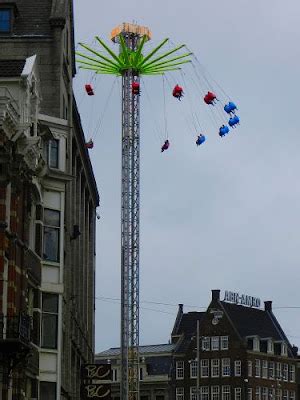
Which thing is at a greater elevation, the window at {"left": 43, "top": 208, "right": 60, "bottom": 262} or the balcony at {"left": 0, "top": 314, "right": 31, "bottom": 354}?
the window at {"left": 43, "top": 208, "right": 60, "bottom": 262}

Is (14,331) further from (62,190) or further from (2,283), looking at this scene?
(62,190)

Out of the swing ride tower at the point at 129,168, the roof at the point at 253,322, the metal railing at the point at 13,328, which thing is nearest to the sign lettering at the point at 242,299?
the roof at the point at 253,322

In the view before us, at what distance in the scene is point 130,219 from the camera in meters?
86.8

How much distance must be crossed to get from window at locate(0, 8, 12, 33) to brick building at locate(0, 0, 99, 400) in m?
0.05

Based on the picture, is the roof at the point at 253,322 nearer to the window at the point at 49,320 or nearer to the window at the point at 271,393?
the window at the point at 271,393

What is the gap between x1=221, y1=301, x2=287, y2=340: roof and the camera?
14525 cm

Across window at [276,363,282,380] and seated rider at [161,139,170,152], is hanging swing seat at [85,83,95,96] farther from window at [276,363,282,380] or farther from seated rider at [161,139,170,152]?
window at [276,363,282,380]

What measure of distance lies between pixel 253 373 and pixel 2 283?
106124mm

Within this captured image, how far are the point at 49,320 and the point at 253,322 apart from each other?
342ft

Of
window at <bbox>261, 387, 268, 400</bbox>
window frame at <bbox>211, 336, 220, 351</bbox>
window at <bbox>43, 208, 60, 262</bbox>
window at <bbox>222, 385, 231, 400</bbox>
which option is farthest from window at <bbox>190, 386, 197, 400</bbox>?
window at <bbox>43, 208, 60, 262</bbox>

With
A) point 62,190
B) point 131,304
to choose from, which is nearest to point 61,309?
point 62,190

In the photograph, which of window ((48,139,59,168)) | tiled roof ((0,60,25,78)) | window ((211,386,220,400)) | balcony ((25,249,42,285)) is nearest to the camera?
balcony ((25,249,42,285))

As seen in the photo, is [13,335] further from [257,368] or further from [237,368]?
[257,368]

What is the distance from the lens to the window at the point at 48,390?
46.6m
